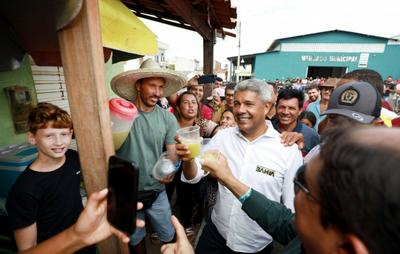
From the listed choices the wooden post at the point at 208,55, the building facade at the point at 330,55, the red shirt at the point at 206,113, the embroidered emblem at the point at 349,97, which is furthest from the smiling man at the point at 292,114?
the building facade at the point at 330,55

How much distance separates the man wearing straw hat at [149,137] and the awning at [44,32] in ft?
1.18

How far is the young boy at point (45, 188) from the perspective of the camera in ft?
4.99

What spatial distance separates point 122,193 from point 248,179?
1.25m

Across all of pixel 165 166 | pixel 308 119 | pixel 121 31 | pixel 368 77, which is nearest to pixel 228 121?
pixel 308 119

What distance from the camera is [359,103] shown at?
6.00 ft

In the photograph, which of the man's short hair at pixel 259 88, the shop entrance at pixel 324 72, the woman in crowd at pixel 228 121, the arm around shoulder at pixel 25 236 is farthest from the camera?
the shop entrance at pixel 324 72

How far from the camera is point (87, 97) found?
112cm

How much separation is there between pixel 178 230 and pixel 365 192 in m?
1.01

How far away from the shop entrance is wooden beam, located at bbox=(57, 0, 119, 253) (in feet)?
95.2

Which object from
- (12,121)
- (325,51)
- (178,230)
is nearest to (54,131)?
(178,230)

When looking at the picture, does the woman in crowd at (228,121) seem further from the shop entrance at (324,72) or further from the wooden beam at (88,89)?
the shop entrance at (324,72)

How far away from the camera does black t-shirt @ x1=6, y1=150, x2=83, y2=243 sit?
1.52 m

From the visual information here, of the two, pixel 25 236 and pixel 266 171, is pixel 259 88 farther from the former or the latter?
pixel 25 236

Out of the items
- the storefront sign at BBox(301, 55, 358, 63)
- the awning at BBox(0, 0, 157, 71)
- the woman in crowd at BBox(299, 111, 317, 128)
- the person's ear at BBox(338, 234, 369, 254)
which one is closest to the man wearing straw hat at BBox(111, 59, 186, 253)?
the awning at BBox(0, 0, 157, 71)
